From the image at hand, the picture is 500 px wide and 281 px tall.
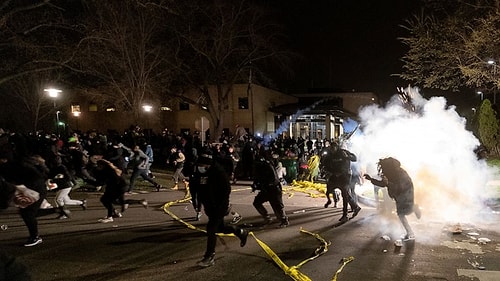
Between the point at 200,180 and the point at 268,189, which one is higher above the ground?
the point at 200,180

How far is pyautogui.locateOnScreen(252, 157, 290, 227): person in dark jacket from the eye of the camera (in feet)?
31.6

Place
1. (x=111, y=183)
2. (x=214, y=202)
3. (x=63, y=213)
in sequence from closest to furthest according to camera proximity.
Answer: (x=214, y=202) → (x=111, y=183) → (x=63, y=213)

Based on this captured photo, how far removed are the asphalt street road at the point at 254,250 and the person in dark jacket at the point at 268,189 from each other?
1.01 ft

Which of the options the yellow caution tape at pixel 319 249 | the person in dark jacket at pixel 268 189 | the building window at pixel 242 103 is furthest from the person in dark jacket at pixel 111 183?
the building window at pixel 242 103

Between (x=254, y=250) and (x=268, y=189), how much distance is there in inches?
86.0

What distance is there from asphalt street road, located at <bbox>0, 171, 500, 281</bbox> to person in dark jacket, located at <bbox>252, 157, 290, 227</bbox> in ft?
1.01

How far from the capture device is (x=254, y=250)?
25.2 feet

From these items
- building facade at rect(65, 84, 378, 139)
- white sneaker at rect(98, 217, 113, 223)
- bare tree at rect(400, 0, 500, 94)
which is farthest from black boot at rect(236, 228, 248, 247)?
building facade at rect(65, 84, 378, 139)

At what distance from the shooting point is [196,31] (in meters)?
31.9

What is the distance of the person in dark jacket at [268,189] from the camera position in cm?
963

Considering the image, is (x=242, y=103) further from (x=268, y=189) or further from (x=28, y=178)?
(x=28, y=178)

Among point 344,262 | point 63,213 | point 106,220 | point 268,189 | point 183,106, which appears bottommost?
point 344,262

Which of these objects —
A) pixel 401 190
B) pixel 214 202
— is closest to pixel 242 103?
pixel 401 190

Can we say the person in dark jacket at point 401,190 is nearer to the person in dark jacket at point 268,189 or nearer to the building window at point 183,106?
the person in dark jacket at point 268,189
